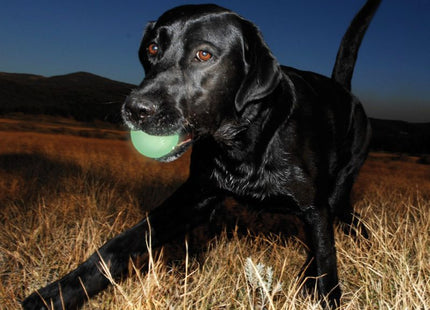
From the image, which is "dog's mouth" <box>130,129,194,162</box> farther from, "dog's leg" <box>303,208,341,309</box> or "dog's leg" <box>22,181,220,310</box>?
"dog's leg" <box>303,208,341,309</box>

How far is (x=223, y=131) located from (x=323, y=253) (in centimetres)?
93

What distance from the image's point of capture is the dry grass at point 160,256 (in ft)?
7.25

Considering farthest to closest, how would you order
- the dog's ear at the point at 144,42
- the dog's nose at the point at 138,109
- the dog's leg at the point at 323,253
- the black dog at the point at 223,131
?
1. the dog's ear at the point at 144,42
2. the dog's leg at the point at 323,253
3. the black dog at the point at 223,131
4. the dog's nose at the point at 138,109

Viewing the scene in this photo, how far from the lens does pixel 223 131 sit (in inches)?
97.3

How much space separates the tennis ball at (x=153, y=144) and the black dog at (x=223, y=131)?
0.04 m

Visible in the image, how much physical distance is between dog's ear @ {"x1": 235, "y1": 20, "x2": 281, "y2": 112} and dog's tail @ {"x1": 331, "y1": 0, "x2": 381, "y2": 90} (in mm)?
1565

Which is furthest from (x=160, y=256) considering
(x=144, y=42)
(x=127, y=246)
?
(x=144, y=42)

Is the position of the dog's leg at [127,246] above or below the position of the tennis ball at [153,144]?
below

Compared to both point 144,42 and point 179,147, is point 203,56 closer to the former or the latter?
point 179,147

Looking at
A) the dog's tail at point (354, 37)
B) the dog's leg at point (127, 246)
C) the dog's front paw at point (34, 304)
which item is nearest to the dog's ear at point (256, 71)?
the dog's leg at point (127, 246)

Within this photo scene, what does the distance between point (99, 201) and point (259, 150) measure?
2221 millimetres

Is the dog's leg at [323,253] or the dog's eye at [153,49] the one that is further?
the dog's leg at [323,253]

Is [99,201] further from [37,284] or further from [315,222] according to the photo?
[315,222]

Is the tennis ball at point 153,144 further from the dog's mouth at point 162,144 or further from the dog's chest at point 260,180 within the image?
the dog's chest at point 260,180
